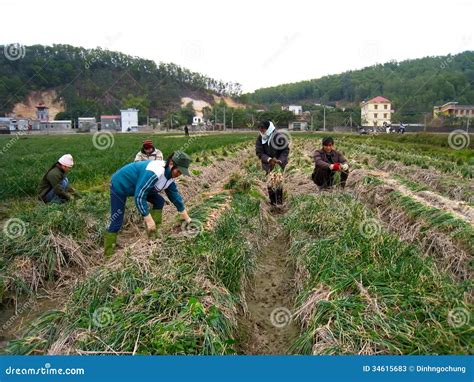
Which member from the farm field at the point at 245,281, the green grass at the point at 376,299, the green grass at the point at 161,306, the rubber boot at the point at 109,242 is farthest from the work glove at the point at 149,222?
the green grass at the point at 376,299

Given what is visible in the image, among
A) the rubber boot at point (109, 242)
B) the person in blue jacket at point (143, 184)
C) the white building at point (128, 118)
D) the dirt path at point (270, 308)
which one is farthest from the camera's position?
the white building at point (128, 118)

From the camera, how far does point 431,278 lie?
3803 mm

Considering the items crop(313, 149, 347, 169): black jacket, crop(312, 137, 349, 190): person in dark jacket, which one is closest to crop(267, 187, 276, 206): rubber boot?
crop(312, 137, 349, 190): person in dark jacket

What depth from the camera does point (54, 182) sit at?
A: 281 inches

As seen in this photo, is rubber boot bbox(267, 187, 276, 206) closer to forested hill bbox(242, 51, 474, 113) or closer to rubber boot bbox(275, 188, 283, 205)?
rubber boot bbox(275, 188, 283, 205)

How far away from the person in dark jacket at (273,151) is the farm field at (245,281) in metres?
1.13

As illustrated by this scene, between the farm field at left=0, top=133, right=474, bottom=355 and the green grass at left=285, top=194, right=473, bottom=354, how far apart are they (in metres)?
0.01

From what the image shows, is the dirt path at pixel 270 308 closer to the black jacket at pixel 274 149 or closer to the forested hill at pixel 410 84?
the black jacket at pixel 274 149

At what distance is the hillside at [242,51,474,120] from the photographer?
62391mm

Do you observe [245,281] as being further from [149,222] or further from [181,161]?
[181,161]

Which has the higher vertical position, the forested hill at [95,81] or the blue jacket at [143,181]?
the forested hill at [95,81]

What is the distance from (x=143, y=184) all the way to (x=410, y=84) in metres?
79.7

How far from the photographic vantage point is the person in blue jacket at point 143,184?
16.0ft

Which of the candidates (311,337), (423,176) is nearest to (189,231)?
(311,337)
